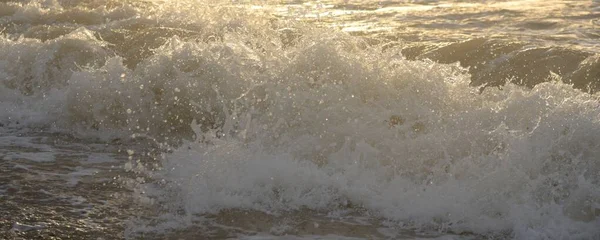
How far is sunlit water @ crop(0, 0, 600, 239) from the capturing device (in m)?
5.70

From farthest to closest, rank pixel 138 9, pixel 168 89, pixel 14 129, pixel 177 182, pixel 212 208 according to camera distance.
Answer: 1. pixel 138 9
2. pixel 168 89
3. pixel 14 129
4. pixel 177 182
5. pixel 212 208

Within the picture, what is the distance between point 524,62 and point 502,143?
3682 millimetres

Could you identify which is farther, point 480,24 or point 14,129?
point 480,24

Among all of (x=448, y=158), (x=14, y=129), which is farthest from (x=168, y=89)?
(x=448, y=158)

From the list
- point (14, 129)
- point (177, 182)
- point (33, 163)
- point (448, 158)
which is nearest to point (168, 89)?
point (14, 129)

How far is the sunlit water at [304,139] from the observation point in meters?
5.70

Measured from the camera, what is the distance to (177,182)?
6.33 metres

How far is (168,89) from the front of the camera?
29.9 ft

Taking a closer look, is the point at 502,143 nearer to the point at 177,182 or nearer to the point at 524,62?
the point at 177,182

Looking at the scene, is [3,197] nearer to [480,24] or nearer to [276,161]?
[276,161]

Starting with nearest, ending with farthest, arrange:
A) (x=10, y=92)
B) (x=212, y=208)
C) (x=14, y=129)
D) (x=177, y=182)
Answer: (x=212, y=208), (x=177, y=182), (x=14, y=129), (x=10, y=92)

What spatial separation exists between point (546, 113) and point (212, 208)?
2.71 metres

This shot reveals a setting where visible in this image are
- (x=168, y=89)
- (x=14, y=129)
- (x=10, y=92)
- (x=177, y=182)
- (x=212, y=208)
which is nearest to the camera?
(x=212, y=208)

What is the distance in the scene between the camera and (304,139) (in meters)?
6.95
